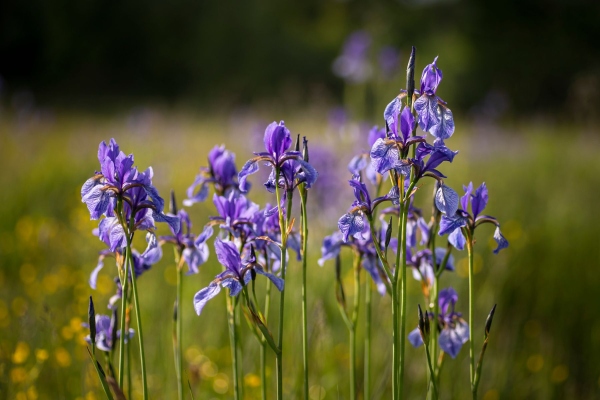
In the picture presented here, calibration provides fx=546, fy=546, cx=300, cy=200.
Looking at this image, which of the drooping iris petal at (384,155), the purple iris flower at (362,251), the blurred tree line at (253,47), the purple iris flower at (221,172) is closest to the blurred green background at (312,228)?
the blurred tree line at (253,47)

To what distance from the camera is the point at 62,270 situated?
9.87 feet

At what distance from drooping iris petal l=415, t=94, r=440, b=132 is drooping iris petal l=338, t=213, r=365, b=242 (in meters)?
0.22

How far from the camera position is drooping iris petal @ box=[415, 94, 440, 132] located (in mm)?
1028

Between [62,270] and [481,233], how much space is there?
269 centimetres

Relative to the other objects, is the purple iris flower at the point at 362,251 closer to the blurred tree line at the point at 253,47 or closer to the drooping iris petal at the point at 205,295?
the drooping iris petal at the point at 205,295

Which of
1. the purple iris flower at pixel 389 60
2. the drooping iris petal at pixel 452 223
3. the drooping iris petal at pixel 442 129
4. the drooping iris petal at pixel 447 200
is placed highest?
the purple iris flower at pixel 389 60

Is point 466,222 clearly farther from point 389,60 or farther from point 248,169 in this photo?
point 389,60

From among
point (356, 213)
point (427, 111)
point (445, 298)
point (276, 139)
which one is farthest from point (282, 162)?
point (445, 298)

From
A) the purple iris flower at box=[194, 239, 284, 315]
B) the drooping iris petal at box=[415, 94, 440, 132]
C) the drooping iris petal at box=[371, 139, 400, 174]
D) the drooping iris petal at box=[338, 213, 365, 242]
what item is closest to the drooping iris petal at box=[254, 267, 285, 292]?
the purple iris flower at box=[194, 239, 284, 315]

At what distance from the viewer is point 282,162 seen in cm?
110

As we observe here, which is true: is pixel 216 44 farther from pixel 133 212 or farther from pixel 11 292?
pixel 133 212

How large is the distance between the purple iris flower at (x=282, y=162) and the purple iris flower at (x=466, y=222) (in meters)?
0.29

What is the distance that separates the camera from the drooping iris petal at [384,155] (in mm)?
1017

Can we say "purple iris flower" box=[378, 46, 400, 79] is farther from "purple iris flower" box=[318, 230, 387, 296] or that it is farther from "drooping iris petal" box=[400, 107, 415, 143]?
"drooping iris petal" box=[400, 107, 415, 143]
